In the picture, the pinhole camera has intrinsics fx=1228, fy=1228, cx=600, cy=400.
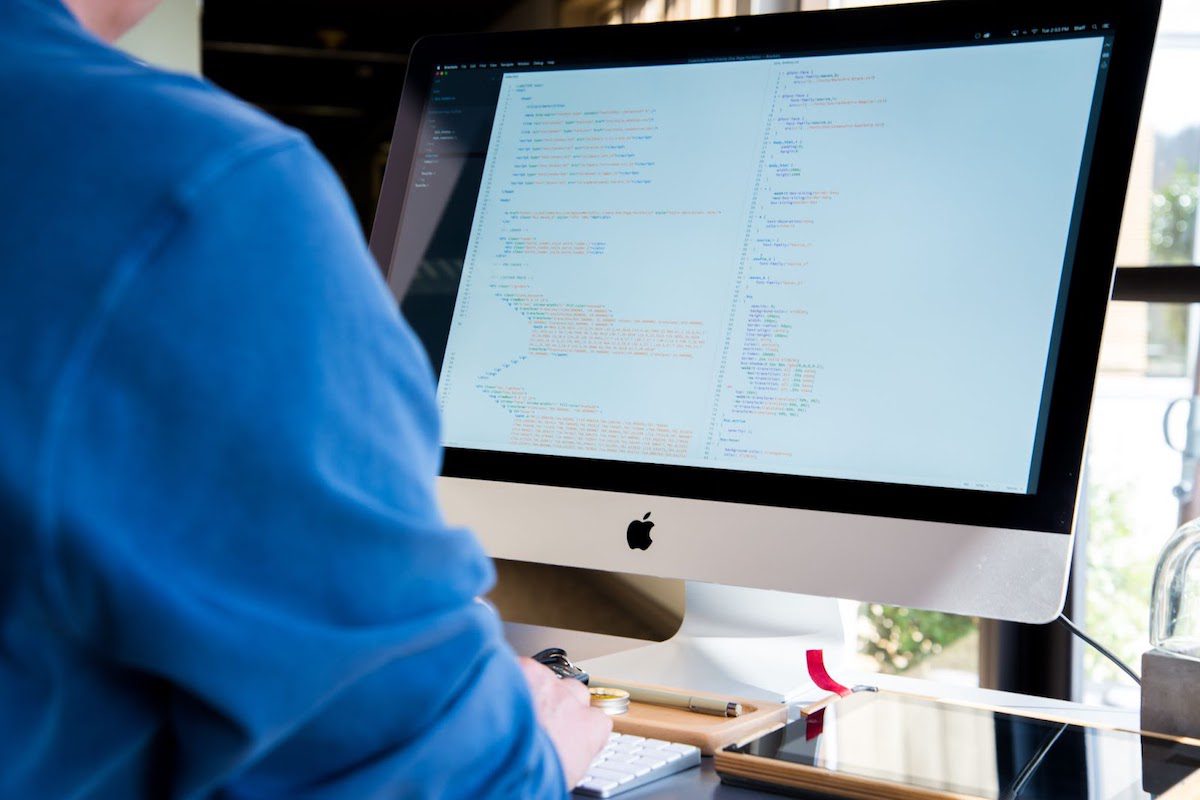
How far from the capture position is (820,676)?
839mm

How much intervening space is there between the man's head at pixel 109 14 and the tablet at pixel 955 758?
47 centimetres

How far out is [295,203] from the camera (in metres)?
0.37

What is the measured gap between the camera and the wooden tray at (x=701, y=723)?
29.1 inches

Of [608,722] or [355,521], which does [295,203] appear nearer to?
[355,521]

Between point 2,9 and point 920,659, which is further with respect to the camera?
point 920,659

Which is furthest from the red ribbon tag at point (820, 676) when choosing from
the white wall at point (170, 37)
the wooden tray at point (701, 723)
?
the white wall at point (170, 37)

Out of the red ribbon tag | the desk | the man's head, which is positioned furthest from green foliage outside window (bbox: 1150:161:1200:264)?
the man's head

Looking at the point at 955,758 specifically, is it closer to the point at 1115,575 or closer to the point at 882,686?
the point at 882,686

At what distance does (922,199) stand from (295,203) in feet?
1.79

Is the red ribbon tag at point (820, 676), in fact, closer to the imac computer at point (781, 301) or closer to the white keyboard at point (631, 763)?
the imac computer at point (781, 301)

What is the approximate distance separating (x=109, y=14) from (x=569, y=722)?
368mm

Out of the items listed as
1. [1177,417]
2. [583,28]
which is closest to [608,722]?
[583,28]

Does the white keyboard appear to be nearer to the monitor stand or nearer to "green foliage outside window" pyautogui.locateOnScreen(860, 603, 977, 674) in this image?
the monitor stand

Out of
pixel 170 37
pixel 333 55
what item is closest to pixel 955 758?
pixel 170 37
